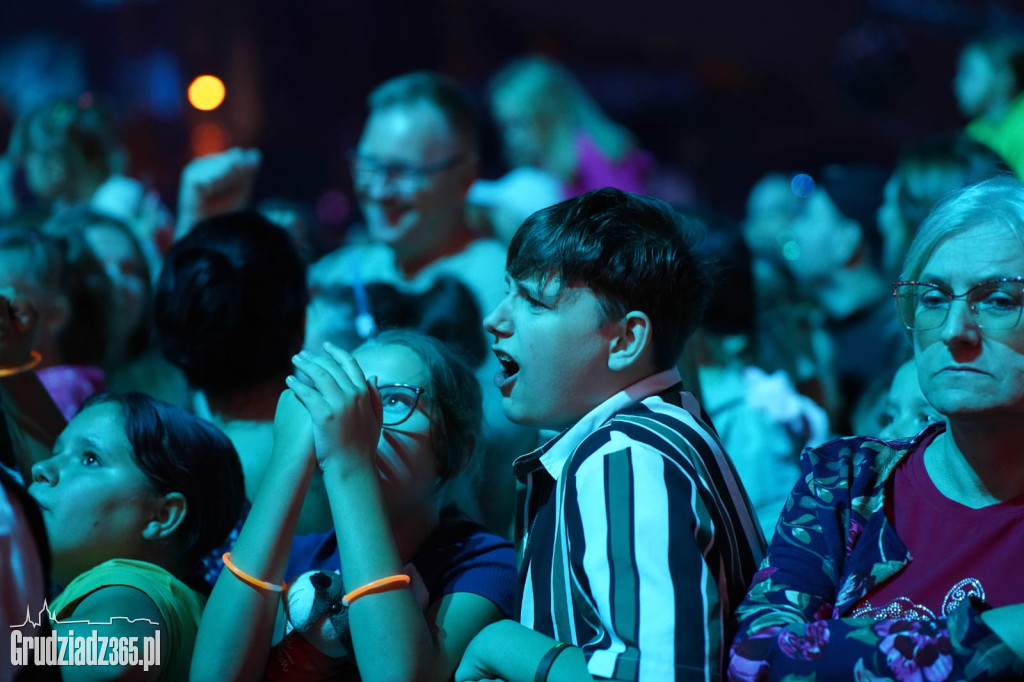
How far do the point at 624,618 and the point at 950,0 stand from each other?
7537 mm

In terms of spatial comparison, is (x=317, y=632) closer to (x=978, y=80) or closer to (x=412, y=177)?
(x=412, y=177)

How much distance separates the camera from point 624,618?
130 centimetres

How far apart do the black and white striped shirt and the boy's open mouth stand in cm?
15

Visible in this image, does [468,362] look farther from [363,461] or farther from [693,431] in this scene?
[693,431]

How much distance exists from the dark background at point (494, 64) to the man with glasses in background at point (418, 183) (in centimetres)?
518

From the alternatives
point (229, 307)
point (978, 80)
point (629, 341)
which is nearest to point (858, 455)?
point (629, 341)

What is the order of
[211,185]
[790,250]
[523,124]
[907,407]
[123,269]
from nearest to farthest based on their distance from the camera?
1. [907,407]
2. [123,269]
3. [211,185]
4. [523,124]
5. [790,250]

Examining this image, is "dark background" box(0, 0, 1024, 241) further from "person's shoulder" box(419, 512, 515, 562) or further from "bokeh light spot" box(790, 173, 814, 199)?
"person's shoulder" box(419, 512, 515, 562)

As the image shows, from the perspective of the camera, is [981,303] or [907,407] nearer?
[981,303]

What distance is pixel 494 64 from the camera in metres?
9.21

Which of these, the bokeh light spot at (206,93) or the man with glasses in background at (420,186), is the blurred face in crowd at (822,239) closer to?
the man with glasses in background at (420,186)

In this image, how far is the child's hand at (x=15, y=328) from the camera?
2.13 metres

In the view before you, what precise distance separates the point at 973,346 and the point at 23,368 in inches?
74.4

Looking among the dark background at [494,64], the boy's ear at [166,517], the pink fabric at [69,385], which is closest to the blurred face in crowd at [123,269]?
the pink fabric at [69,385]
